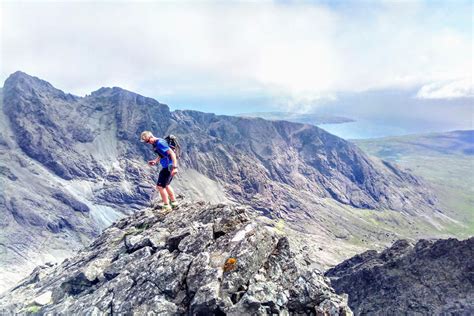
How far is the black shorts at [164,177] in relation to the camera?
35.8 meters

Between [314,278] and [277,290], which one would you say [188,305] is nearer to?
[277,290]

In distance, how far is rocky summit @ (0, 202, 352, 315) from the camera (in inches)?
1022

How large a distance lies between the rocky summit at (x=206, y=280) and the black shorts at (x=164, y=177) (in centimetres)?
471

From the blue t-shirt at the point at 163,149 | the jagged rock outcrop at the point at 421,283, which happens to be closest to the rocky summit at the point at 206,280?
the blue t-shirt at the point at 163,149

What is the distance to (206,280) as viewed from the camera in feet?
88.0

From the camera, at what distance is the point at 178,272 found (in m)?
28.3

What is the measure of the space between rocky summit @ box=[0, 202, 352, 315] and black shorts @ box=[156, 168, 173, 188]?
4.71 m

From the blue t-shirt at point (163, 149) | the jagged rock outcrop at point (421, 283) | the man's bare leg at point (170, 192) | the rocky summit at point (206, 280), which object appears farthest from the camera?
the jagged rock outcrop at point (421, 283)

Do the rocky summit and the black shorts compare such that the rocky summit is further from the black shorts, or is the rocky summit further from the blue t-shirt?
the blue t-shirt

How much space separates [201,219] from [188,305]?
41.9 ft

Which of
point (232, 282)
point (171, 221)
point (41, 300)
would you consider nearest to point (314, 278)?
point (232, 282)

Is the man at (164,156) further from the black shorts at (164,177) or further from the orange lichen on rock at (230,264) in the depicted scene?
the orange lichen on rock at (230,264)

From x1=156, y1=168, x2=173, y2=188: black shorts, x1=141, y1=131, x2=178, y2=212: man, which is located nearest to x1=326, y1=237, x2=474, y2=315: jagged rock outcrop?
x1=156, y1=168, x2=173, y2=188: black shorts

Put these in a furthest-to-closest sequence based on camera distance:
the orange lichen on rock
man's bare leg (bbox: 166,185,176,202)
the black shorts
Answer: man's bare leg (bbox: 166,185,176,202) → the black shorts → the orange lichen on rock
